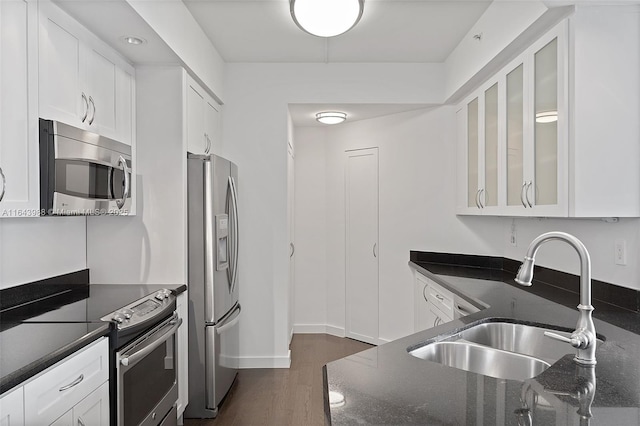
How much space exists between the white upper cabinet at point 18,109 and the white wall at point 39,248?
0.42 meters

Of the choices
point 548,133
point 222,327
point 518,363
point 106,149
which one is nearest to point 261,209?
point 222,327

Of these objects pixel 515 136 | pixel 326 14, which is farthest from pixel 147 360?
pixel 515 136

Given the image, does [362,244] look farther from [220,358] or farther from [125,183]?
[125,183]

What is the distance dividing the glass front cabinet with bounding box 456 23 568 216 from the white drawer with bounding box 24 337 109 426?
219cm

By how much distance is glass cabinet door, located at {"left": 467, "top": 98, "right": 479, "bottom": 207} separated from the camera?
3439 mm

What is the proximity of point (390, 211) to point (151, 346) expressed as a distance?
9.52 feet

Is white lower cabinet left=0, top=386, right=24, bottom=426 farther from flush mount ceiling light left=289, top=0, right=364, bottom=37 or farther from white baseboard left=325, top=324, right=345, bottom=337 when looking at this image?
white baseboard left=325, top=324, right=345, bottom=337

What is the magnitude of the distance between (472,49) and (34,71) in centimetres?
278

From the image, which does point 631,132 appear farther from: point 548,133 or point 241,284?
point 241,284

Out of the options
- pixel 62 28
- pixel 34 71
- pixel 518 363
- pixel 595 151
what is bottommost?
pixel 518 363

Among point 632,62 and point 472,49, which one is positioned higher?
point 472,49

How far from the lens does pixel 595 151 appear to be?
6.49 feet

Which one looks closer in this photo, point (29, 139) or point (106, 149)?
point (29, 139)

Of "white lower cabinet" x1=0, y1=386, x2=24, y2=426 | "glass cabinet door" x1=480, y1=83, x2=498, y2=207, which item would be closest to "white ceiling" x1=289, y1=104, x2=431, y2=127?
"glass cabinet door" x1=480, y1=83, x2=498, y2=207
